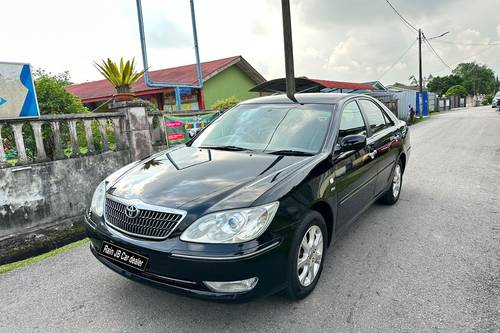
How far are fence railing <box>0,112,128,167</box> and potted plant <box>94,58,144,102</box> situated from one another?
400 millimetres

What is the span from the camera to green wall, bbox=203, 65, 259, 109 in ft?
58.7

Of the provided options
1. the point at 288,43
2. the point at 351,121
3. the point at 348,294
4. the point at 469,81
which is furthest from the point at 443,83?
the point at 348,294

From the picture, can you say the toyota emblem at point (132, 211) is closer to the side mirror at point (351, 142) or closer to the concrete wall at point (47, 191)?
the side mirror at point (351, 142)

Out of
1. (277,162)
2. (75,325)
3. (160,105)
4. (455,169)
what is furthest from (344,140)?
(160,105)

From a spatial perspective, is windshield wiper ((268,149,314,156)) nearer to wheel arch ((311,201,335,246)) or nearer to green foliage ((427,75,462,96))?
wheel arch ((311,201,335,246))

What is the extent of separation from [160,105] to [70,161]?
14.6 meters

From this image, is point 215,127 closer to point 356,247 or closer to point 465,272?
point 356,247

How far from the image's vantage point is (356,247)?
361 centimetres

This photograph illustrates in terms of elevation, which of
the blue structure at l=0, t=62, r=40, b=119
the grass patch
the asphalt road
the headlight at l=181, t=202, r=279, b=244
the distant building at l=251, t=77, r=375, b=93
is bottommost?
the asphalt road

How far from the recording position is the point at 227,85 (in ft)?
62.8

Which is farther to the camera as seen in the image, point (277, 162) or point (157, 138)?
point (157, 138)

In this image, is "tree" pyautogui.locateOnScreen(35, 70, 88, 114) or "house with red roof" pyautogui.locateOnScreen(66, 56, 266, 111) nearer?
"tree" pyautogui.locateOnScreen(35, 70, 88, 114)

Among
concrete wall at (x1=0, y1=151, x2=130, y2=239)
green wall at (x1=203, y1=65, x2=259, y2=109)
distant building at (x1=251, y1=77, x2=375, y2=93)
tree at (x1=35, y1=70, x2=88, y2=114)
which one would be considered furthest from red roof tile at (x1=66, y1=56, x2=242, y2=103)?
concrete wall at (x1=0, y1=151, x2=130, y2=239)

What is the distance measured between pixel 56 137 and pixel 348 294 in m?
4.28
